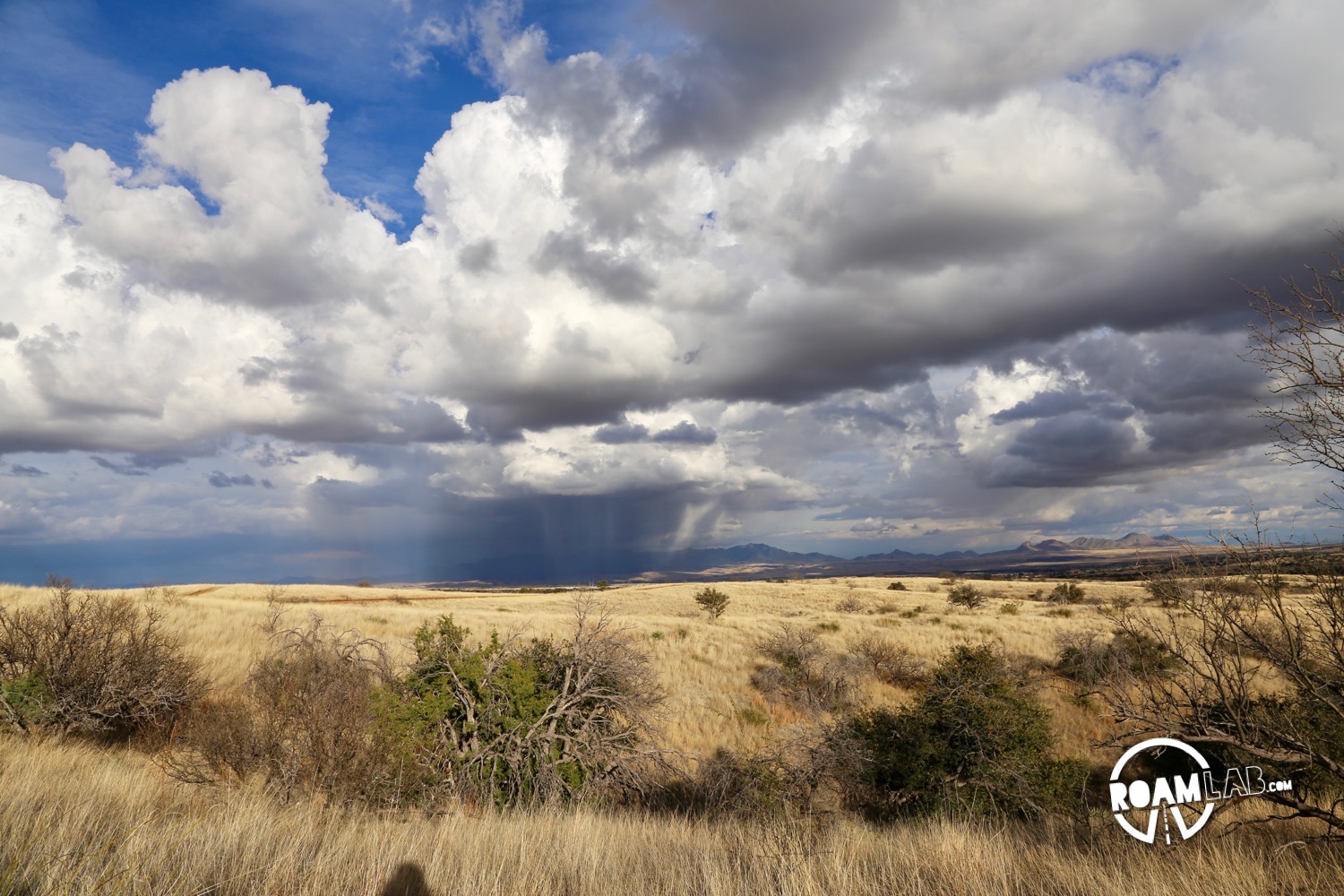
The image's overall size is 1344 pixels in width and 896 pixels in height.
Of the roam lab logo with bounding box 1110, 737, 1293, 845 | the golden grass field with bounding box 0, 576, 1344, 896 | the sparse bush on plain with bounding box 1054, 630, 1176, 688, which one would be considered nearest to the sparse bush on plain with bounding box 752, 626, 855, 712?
the sparse bush on plain with bounding box 1054, 630, 1176, 688

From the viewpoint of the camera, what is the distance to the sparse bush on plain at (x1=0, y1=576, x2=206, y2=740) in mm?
10398

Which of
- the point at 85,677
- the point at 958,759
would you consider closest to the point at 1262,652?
the point at 958,759

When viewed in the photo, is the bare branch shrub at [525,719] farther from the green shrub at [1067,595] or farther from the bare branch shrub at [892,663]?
the green shrub at [1067,595]

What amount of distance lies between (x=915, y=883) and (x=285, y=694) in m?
8.50

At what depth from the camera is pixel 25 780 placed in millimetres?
6676

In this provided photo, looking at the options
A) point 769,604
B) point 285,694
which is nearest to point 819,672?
point 285,694

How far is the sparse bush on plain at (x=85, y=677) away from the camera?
409 inches

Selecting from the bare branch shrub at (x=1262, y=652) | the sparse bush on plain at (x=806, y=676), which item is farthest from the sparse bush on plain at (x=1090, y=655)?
the bare branch shrub at (x=1262, y=652)

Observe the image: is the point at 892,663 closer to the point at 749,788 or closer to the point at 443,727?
the point at 749,788

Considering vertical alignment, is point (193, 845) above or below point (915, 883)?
above

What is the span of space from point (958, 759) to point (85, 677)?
47.9 feet

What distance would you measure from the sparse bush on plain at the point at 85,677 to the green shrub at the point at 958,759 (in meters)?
12.1

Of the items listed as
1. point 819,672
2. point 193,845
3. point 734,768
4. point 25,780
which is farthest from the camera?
point 819,672

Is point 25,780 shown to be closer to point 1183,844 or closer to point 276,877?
point 276,877
